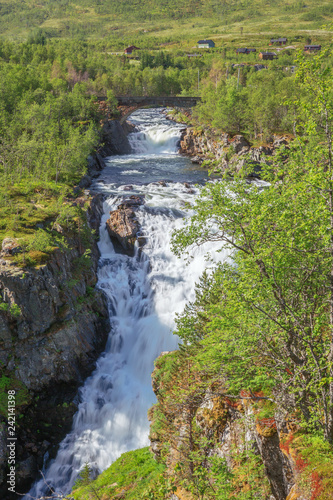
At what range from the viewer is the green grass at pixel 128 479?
597 inches

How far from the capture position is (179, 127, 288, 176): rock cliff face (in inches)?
2292

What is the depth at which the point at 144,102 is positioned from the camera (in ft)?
279

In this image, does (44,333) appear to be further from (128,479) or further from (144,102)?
(144,102)

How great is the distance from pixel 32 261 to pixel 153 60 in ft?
527

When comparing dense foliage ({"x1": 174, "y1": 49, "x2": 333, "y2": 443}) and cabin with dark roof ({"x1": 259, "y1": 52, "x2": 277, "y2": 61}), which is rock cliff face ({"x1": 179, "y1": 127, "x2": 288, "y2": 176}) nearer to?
dense foliage ({"x1": 174, "y1": 49, "x2": 333, "y2": 443})

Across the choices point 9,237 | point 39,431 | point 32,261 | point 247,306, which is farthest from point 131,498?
point 9,237

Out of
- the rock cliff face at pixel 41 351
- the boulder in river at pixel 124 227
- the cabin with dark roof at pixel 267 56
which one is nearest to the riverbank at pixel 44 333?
the rock cliff face at pixel 41 351

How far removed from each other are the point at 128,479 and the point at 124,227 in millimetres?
23049

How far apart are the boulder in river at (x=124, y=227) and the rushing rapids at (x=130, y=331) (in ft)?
2.24

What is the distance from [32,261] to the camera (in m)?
23.4

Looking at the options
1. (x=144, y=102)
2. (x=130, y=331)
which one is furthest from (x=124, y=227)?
(x=144, y=102)

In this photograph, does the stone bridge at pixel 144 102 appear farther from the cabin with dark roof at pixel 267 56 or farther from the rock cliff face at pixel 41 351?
the cabin with dark roof at pixel 267 56

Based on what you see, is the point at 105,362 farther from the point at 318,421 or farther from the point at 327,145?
the point at 327,145

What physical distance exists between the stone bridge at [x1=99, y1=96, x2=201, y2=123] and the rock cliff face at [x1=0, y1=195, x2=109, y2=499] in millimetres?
65045
